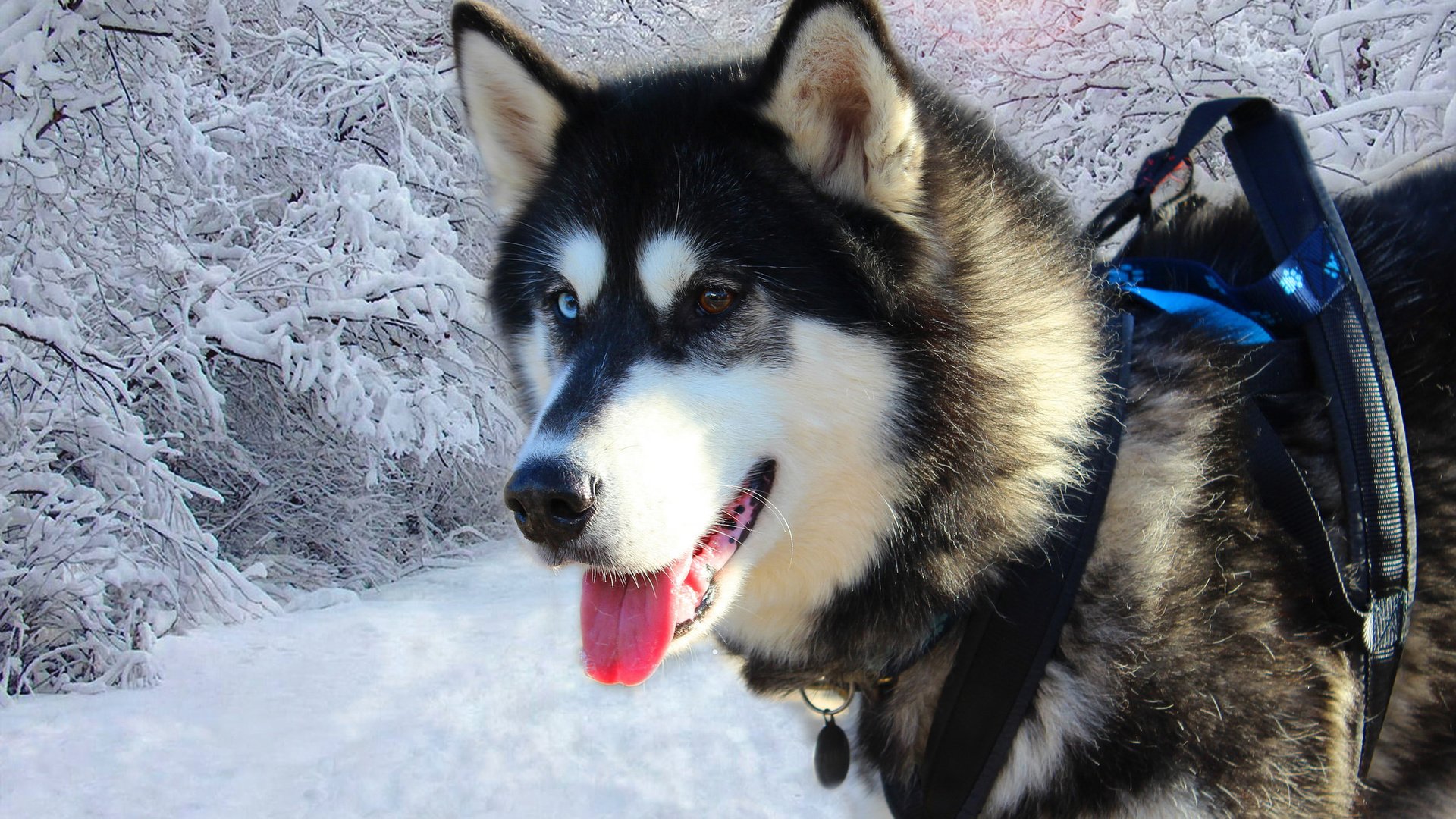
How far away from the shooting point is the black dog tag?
1.58m

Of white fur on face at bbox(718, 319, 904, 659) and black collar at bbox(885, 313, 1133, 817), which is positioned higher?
white fur on face at bbox(718, 319, 904, 659)

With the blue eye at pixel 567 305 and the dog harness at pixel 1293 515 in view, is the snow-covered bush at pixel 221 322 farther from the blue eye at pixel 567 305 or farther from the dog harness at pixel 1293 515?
the dog harness at pixel 1293 515

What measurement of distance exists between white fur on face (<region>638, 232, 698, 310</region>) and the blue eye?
0.58ft

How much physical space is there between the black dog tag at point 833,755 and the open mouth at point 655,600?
0.36 meters

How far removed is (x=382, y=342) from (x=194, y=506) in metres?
1.19

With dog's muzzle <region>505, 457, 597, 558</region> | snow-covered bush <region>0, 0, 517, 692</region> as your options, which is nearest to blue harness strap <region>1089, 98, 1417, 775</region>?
dog's muzzle <region>505, 457, 597, 558</region>

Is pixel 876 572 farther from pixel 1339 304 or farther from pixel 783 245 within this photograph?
pixel 1339 304

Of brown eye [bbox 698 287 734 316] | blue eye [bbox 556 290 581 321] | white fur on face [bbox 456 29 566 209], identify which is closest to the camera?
brown eye [bbox 698 287 734 316]

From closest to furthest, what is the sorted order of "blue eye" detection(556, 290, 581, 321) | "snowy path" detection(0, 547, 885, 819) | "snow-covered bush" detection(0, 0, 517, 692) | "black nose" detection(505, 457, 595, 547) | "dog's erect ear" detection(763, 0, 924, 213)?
"black nose" detection(505, 457, 595, 547)
"dog's erect ear" detection(763, 0, 924, 213)
"blue eye" detection(556, 290, 581, 321)
"snowy path" detection(0, 547, 885, 819)
"snow-covered bush" detection(0, 0, 517, 692)

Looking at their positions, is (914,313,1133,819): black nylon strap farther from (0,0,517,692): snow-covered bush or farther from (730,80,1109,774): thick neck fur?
(0,0,517,692): snow-covered bush

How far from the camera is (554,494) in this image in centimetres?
124

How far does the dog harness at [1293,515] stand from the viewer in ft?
4.38

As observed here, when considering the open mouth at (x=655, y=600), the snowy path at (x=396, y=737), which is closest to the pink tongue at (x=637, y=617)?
the open mouth at (x=655, y=600)

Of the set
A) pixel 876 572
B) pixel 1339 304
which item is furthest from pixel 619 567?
pixel 1339 304
